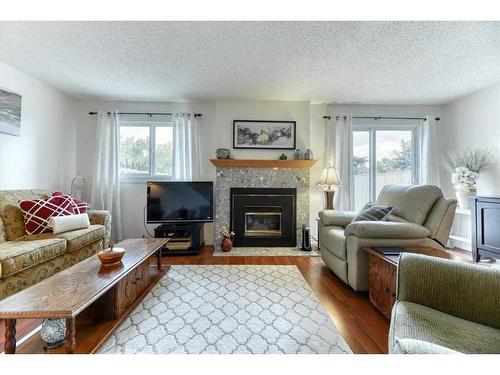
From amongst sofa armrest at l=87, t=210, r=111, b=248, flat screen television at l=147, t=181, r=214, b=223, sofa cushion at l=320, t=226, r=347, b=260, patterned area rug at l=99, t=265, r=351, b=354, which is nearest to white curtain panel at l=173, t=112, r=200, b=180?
flat screen television at l=147, t=181, r=214, b=223

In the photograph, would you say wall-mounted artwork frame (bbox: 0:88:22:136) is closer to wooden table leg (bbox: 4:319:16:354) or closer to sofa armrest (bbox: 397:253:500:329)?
wooden table leg (bbox: 4:319:16:354)

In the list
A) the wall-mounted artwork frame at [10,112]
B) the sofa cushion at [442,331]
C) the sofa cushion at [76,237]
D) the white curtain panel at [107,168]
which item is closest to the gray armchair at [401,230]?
the sofa cushion at [442,331]

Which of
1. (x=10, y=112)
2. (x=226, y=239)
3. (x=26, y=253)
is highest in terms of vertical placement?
(x=10, y=112)

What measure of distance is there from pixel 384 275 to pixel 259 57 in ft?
7.61

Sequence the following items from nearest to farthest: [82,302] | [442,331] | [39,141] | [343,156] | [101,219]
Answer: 1. [442,331]
2. [82,302]
3. [101,219]
4. [39,141]
5. [343,156]

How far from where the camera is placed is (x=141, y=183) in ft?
12.7

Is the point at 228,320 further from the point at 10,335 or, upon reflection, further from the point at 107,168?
the point at 107,168

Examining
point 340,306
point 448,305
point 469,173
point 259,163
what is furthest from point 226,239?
point 469,173

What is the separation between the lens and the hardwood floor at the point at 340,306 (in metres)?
1.44

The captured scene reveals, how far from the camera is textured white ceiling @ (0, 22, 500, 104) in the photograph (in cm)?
196

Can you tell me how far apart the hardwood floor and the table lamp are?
3.05ft

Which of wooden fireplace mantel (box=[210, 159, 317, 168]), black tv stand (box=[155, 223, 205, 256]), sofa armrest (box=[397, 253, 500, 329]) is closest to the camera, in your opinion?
sofa armrest (box=[397, 253, 500, 329])

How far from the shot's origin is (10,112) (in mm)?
2604

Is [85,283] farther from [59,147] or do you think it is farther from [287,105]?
[287,105]
